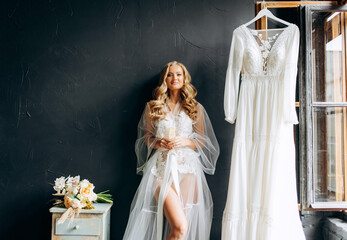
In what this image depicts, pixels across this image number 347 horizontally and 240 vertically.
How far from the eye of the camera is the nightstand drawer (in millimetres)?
2441

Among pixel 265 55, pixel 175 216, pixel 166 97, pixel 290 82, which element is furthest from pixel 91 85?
pixel 290 82

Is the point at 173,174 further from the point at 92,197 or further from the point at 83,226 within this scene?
the point at 83,226

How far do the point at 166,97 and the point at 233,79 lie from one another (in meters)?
0.64

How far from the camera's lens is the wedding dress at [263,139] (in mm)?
2332

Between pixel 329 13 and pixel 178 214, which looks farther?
pixel 329 13

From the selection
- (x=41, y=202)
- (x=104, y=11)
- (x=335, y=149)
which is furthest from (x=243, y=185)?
(x=104, y=11)

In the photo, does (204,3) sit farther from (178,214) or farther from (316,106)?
(178,214)

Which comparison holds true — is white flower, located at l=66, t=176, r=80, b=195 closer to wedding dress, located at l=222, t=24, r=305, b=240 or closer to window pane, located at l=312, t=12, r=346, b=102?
wedding dress, located at l=222, t=24, r=305, b=240

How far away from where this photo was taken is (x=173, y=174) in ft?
Answer: 8.13

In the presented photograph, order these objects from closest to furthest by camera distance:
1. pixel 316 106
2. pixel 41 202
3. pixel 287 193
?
pixel 287 193
pixel 316 106
pixel 41 202

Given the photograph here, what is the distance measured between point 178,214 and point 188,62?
1.47 metres

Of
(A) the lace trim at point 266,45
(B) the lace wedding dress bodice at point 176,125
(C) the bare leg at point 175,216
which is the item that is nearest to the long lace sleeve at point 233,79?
(A) the lace trim at point 266,45

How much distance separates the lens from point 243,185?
2391 mm

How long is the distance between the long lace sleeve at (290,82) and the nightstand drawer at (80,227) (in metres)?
1.82
